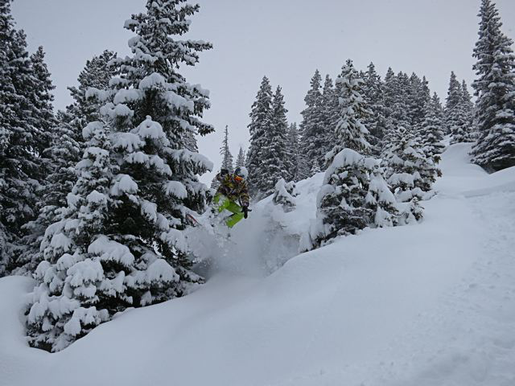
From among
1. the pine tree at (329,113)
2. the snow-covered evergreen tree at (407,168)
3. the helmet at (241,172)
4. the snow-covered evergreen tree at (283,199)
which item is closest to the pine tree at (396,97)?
the pine tree at (329,113)

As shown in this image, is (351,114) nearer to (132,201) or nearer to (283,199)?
(283,199)

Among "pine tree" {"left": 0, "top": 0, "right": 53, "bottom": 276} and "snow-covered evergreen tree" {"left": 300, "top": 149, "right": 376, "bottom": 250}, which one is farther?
"pine tree" {"left": 0, "top": 0, "right": 53, "bottom": 276}

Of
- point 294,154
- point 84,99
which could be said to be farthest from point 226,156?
point 84,99

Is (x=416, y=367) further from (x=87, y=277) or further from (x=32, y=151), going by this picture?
(x=32, y=151)

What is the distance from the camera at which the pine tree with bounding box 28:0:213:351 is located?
7.93m

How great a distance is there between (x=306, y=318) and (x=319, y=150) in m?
36.2

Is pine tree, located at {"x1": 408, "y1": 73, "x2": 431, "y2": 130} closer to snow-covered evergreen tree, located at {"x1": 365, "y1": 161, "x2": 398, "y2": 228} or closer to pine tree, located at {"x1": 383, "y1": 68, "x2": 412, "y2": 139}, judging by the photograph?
pine tree, located at {"x1": 383, "y1": 68, "x2": 412, "y2": 139}

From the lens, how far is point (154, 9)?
1085cm

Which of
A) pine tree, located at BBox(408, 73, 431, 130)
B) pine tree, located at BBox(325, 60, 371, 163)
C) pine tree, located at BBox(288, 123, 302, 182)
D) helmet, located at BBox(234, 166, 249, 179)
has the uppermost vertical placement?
pine tree, located at BBox(408, 73, 431, 130)

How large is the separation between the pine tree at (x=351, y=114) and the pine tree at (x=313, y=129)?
29203 mm

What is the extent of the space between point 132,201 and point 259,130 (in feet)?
80.0

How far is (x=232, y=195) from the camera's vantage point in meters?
11.7

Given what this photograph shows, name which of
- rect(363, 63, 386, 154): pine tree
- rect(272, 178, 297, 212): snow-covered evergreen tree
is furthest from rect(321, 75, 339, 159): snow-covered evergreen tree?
rect(272, 178, 297, 212): snow-covered evergreen tree

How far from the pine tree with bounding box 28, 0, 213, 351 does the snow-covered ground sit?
82 centimetres
